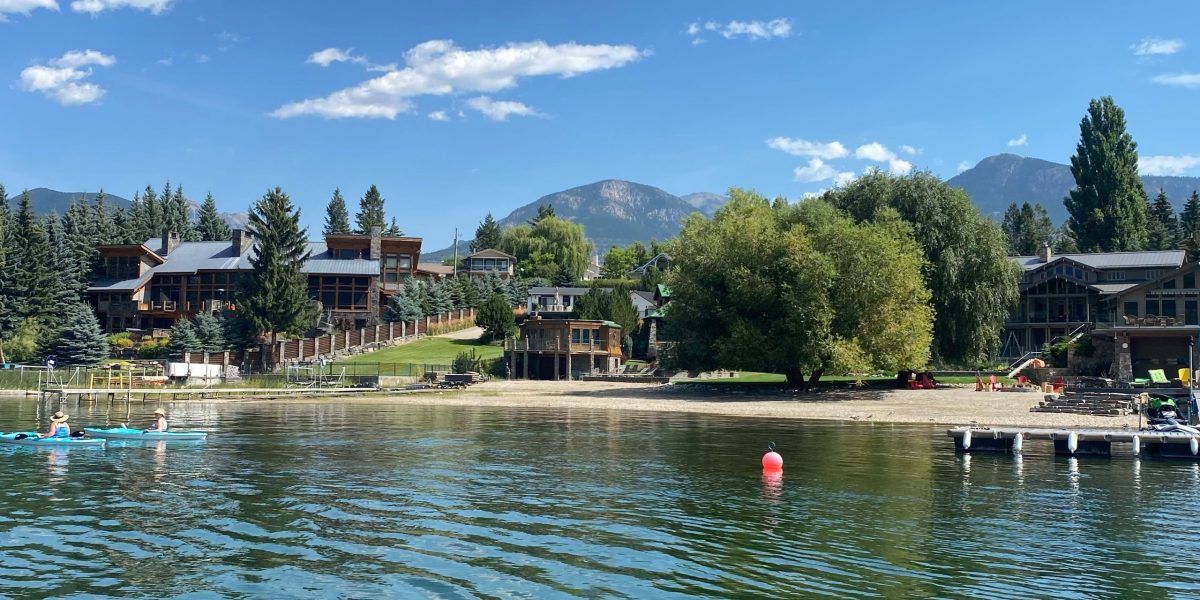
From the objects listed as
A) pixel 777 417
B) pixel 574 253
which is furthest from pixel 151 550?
pixel 574 253

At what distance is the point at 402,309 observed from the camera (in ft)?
319

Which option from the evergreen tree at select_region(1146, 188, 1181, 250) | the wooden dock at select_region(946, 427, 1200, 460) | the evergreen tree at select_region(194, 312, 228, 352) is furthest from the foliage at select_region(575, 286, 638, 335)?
the evergreen tree at select_region(1146, 188, 1181, 250)

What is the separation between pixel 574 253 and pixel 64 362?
87199 millimetres

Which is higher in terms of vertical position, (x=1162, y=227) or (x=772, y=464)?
(x=1162, y=227)

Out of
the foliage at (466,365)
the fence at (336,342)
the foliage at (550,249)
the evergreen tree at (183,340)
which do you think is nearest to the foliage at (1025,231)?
the foliage at (550,249)

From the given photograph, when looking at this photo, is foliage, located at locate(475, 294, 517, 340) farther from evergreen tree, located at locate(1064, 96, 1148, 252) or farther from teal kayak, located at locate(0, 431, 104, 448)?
evergreen tree, located at locate(1064, 96, 1148, 252)

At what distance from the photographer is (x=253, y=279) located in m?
86.2

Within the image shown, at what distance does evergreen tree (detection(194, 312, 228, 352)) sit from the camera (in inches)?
3263

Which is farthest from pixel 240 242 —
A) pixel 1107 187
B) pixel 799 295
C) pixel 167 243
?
pixel 1107 187

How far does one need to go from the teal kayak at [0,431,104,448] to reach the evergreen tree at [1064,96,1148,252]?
11220 cm

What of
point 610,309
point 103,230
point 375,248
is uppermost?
point 103,230

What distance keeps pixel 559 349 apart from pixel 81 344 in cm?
4198

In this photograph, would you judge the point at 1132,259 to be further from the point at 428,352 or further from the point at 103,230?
the point at 103,230

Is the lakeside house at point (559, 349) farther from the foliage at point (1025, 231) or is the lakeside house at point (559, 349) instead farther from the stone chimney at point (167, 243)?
the foliage at point (1025, 231)
